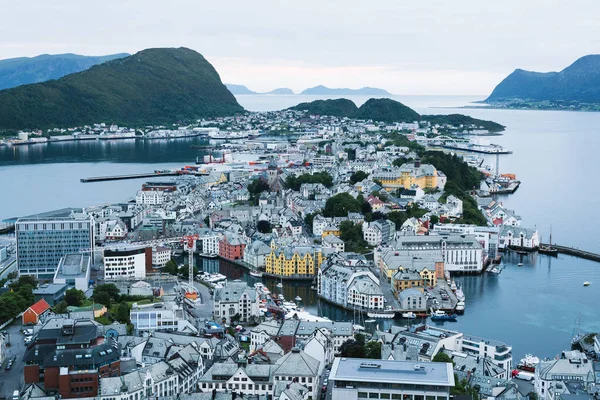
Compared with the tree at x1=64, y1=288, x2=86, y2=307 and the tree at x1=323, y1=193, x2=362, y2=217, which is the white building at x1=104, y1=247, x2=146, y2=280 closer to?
the tree at x1=64, y1=288, x2=86, y2=307

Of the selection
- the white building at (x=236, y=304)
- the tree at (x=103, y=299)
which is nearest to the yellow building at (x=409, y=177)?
the white building at (x=236, y=304)

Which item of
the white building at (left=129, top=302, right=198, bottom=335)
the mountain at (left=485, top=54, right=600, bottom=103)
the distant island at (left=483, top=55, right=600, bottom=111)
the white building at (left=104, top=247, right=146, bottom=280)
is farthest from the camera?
the mountain at (left=485, top=54, right=600, bottom=103)

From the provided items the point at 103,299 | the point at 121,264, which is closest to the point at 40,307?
the point at 103,299

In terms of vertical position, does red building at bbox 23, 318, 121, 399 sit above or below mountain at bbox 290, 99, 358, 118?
below

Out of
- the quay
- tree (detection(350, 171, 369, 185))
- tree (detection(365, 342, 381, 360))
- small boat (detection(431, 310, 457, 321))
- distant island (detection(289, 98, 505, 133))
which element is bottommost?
small boat (detection(431, 310, 457, 321))

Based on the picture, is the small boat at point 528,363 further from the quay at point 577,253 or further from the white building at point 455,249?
the quay at point 577,253

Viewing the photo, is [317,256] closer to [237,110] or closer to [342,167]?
[342,167]

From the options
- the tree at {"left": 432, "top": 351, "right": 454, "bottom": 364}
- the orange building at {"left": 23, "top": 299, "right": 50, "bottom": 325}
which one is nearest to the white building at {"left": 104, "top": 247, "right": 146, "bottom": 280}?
the orange building at {"left": 23, "top": 299, "right": 50, "bottom": 325}
